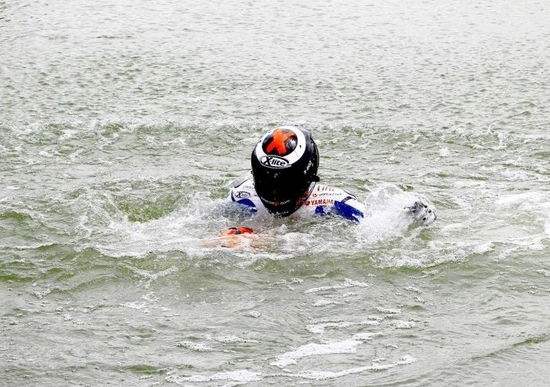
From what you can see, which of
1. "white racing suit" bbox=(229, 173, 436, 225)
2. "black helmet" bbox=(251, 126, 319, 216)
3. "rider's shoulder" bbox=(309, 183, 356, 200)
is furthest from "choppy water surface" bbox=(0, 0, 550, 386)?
"black helmet" bbox=(251, 126, 319, 216)

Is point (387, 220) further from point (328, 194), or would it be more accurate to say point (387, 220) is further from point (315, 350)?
point (315, 350)

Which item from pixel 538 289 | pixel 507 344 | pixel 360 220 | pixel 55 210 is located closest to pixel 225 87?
pixel 55 210

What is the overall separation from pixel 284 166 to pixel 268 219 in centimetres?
80

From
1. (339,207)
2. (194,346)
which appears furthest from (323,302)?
(339,207)

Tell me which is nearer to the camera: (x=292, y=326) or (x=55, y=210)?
(x=292, y=326)

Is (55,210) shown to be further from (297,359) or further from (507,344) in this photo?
(507,344)

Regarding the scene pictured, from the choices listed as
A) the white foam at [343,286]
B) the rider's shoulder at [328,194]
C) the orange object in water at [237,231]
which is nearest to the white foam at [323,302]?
the white foam at [343,286]

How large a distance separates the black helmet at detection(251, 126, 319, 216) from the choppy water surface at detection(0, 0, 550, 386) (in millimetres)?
417

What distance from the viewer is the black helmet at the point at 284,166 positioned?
27.6ft

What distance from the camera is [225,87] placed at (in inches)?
568

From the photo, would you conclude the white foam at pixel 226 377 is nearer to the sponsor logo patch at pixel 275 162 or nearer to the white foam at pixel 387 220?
the sponsor logo patch at pixel 275 162

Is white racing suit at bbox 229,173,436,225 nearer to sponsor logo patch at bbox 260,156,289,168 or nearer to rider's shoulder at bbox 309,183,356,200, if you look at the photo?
rider's shoulder at bbox 309,183,356,200

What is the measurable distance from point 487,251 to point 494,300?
1.08 m

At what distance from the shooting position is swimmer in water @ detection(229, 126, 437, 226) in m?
8.41
